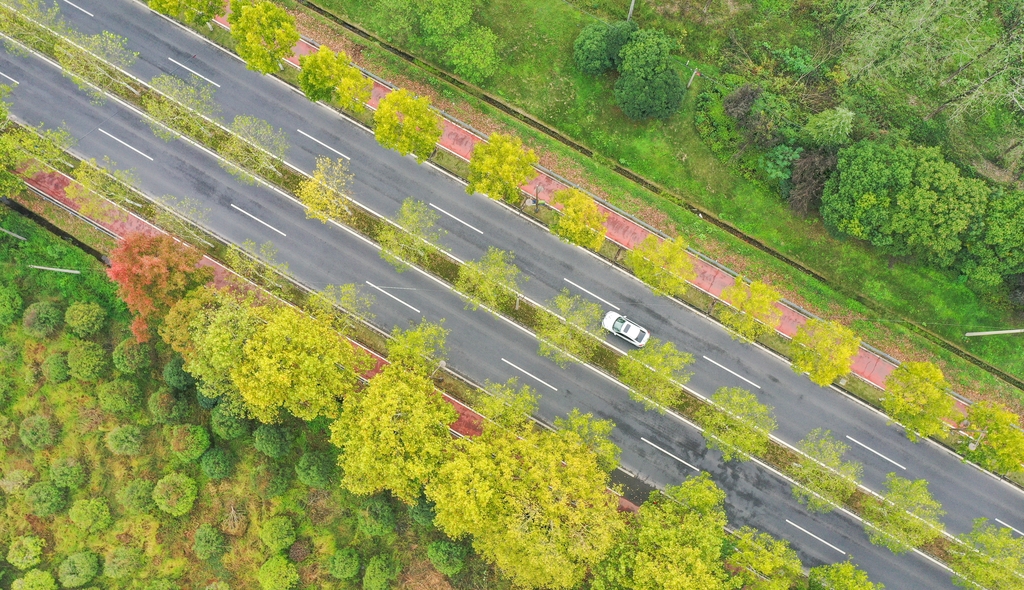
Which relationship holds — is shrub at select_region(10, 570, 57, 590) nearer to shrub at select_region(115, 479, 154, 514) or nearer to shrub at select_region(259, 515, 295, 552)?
shrub at select_region(115, 479, 154, 514)

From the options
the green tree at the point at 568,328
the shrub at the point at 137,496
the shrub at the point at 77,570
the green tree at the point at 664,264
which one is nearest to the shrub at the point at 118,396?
the shrub at the point at 137,496

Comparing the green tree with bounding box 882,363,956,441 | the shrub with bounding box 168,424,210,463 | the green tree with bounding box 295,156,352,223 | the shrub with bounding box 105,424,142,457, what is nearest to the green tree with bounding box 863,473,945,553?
the green tree with bounding box 882,363,956,441

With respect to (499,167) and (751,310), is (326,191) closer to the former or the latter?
(499,167)

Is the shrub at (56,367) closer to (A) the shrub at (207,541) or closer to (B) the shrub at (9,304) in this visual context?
(B) the shrub at (9,304)

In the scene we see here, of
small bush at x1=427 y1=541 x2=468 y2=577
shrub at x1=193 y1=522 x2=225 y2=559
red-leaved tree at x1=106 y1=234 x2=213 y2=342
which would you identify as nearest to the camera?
red-leaved tree at x1=106 y1=234 x2=213 y2=342

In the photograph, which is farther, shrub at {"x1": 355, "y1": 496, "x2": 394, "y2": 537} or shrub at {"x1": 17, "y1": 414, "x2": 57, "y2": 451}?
shrub at {"x1": 17, "y1": 414, "x2": 57, "y2": 451}

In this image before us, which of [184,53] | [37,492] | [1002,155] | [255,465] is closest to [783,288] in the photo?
[1002,155]
